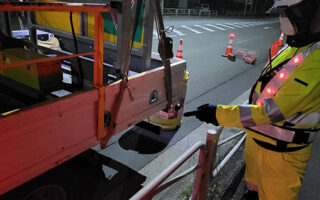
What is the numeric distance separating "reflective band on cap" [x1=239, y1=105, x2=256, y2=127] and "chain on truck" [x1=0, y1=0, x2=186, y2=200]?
108 cm

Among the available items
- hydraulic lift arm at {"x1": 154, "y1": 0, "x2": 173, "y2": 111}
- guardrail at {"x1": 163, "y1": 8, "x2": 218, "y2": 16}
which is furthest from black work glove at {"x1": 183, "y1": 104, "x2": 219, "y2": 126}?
guardrail at {"x1": 163, "y1": 8, "x2": 218, "y2": 16}

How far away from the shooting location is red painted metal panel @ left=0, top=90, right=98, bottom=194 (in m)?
1.81

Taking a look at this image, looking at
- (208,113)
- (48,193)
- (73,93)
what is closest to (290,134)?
(208,113)

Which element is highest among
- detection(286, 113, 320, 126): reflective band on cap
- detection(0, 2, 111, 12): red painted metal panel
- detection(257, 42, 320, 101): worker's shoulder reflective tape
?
detection(0, 2, 111, 12): red painted metal panel

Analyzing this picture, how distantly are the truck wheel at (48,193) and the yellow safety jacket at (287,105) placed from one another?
5.59 ft

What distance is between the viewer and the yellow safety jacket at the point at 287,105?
1.97m

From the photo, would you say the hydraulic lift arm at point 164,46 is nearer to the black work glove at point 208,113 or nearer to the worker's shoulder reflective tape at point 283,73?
the black work glove at point 208,113

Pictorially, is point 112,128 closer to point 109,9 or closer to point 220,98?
point 109,9

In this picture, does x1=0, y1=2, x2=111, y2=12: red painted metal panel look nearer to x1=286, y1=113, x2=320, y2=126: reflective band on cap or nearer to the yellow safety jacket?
the yellow safety jacket

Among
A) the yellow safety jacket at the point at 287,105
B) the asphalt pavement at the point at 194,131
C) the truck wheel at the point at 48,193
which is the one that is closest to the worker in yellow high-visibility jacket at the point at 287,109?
the yellow safety jacket at the point at 287,105

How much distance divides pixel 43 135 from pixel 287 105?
5.76 ft

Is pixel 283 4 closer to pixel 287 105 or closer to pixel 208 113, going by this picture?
pixel 287 105

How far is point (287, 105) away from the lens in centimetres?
199

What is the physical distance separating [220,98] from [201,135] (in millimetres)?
1922
